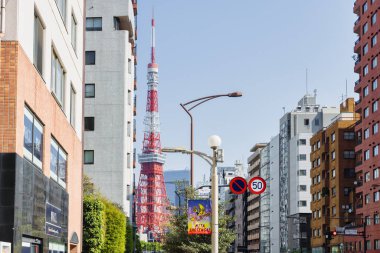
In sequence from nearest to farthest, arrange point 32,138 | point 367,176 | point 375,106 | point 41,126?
point 32,138 → point 41,126 → point 375,106 → point 367,176

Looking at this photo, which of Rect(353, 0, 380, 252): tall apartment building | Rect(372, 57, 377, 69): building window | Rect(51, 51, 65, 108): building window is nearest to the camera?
Rect(51, 51, 65, 108): building window

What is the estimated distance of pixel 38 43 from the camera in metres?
27.2

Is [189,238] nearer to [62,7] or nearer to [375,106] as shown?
[62,7]

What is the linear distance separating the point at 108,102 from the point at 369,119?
4849 cm

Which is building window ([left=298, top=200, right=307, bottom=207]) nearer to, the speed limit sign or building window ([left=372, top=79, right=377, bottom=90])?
building window ([left=372, top=79, right=377, bottom=90])

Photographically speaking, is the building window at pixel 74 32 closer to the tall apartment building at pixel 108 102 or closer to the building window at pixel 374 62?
the tall apartment building at pixel 108 102

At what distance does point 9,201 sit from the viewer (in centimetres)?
2078

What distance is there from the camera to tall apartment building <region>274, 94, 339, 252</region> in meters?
177

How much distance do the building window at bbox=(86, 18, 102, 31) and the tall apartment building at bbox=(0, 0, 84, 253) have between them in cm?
4025

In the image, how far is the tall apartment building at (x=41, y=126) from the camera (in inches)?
836

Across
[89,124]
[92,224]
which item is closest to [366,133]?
[89,124]

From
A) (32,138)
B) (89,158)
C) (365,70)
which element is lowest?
(32,138)

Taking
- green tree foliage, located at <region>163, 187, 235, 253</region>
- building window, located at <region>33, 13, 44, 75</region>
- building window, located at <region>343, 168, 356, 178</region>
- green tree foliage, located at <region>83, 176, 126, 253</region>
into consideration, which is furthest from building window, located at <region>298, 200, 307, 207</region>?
building window, located at <region>33, 13, 44, 75</region>

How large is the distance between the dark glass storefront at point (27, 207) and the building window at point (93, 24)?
174 feet
